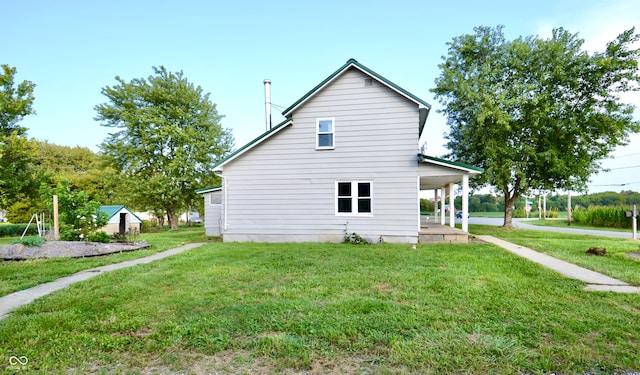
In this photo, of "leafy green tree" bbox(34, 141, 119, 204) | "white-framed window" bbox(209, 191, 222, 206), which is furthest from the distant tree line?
"white-framed window" bbox(209, 191, 222, 206)

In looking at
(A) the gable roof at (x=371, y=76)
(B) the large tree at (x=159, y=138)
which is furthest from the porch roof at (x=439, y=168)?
(B) the large tree at (x=159, y=138)

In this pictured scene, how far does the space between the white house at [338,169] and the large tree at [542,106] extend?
305 inches

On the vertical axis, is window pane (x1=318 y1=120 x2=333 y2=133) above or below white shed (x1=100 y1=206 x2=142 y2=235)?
above

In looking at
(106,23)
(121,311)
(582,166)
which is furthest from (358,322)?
(582,166)

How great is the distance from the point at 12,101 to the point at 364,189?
22064 mm

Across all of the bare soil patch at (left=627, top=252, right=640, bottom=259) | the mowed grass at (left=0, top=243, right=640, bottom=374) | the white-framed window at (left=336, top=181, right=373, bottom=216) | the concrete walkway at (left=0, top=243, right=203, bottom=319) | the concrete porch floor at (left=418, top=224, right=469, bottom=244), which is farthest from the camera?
the white-framed window at (left=336, top=181, right=373, bottom=216)

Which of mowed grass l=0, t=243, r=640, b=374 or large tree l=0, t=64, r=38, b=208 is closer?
mowed grass l=0, t=243, r=640, b=374

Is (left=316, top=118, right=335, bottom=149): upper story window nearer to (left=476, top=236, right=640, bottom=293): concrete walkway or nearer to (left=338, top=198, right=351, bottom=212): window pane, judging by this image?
(left=338, top=198, right=351, bottom=212): window pane

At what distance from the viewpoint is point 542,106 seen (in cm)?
1639

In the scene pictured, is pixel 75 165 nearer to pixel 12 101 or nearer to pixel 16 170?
pixel 16 170

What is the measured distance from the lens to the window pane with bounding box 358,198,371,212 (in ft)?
37.8

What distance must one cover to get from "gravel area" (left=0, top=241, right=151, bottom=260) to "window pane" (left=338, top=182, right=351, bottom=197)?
25.2 ft

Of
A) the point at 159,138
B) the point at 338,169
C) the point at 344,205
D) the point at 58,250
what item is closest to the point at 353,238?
the point at 344,205

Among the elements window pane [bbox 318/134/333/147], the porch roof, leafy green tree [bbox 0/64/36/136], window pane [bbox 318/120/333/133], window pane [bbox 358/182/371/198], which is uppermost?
leafy green tree [bbox 0/64/36/136]
